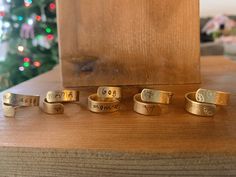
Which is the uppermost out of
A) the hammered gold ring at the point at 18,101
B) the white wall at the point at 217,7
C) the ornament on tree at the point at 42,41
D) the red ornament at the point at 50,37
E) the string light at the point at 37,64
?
the white wall at the point at 217,7

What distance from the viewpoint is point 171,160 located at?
32cm

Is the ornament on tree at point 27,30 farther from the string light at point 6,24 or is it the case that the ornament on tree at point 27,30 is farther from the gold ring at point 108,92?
the gold ring at point 108,92

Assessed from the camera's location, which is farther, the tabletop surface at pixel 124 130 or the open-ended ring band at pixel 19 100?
the open-ended ring band at pixel 19 100

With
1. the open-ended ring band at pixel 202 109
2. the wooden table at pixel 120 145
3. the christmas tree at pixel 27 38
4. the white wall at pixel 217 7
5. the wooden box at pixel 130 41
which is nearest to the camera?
the wooden table at pixel 120 145

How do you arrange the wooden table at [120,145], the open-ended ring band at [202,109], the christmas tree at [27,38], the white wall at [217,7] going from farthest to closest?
the white wall at [217,7]
the christmas tree at [27,38]
the open-ended ring band at [202,109]
the wooden table at [120,145]

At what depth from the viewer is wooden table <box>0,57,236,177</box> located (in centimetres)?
32

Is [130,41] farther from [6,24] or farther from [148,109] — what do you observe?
[6,24]

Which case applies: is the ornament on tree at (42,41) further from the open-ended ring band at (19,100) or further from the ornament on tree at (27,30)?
the open-ended ring band at (19,100)

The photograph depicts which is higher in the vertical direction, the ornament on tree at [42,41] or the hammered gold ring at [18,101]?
the ornament on tree at [42,41]

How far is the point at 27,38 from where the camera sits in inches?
75.4

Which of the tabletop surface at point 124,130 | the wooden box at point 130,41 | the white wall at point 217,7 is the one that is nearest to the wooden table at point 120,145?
the tabletop surface at point 124,130

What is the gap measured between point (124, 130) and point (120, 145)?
0.05m

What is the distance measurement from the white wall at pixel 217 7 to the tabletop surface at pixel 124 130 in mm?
2714

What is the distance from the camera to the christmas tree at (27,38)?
6.18ft
